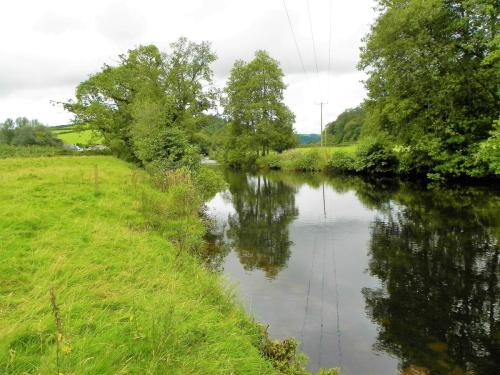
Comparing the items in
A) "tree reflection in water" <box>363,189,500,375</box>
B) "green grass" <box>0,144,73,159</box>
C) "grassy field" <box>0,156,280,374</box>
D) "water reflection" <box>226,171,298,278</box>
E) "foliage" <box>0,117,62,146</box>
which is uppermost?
"foliage" <box>0,117,62,146</box>

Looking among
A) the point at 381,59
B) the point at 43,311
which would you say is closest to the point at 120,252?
the point at 43,311

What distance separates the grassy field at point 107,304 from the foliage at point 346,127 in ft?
287

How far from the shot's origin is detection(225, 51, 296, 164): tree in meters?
54.5

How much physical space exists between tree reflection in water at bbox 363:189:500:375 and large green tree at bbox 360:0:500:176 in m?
10.9

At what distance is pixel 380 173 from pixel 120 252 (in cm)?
3649

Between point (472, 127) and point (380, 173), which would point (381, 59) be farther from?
point (380, 173)

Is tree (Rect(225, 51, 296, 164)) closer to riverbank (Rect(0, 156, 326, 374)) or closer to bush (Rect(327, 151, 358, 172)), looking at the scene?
bush (Rect(327, 151, 358, 172))

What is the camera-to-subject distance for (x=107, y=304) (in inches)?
205

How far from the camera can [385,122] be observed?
31391 mm

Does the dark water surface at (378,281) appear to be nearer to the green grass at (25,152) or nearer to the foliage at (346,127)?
the green grass at (25,152)

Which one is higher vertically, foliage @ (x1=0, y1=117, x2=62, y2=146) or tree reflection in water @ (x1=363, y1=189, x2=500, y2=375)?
foliage @ (x1=0, y1=117, x2=62, y2=146)

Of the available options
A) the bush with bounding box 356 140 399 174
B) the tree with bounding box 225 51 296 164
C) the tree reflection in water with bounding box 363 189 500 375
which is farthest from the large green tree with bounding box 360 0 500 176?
the tree with bounding box 225 51 296 164

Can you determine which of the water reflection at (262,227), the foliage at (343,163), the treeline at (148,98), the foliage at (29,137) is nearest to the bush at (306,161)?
the foliage at (343,163)

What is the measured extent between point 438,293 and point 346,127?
98737 millimetres
